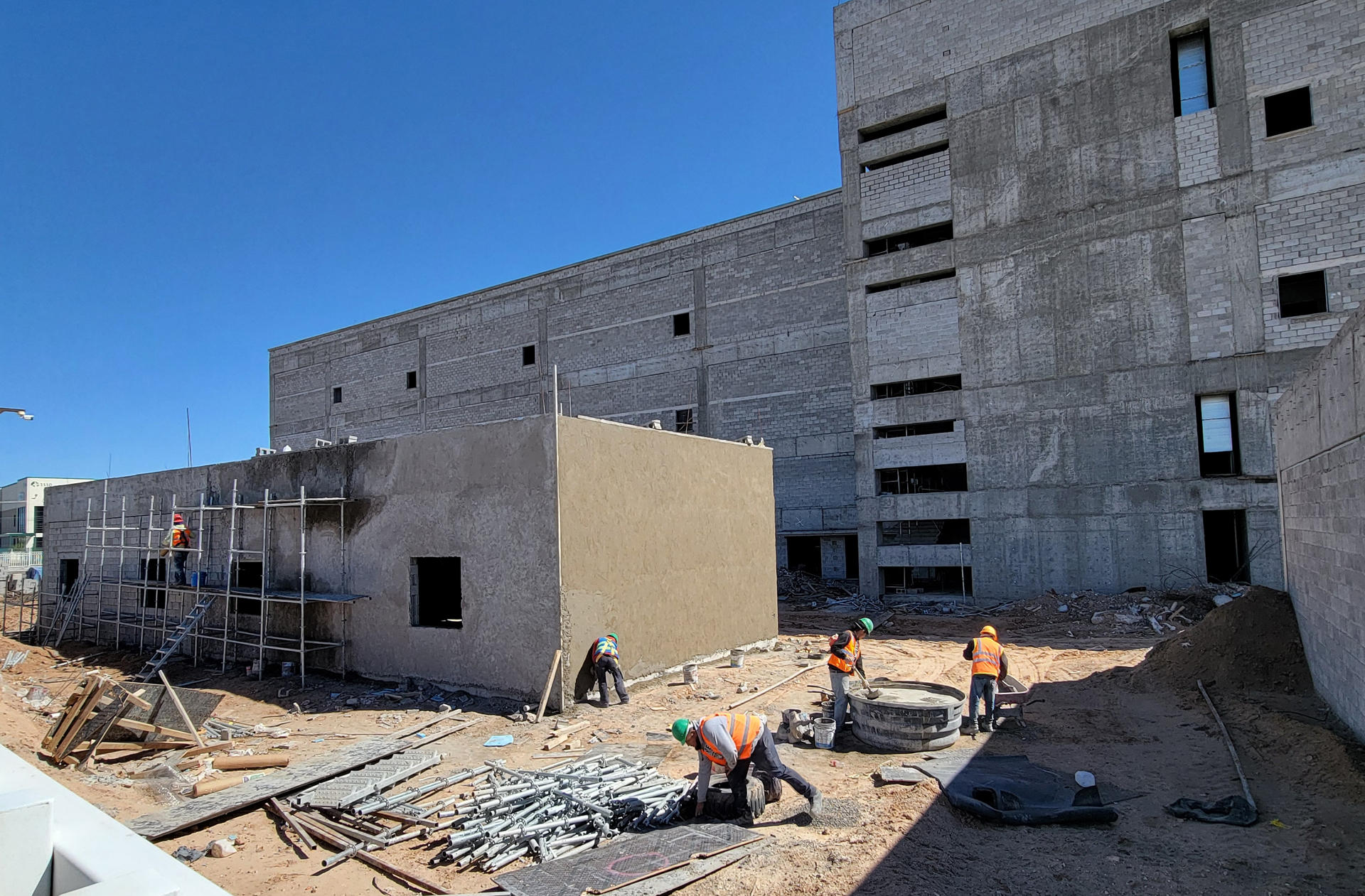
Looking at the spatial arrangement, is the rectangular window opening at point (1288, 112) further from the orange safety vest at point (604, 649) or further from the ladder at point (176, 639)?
the ladder at point (176, 639)

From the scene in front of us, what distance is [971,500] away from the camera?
74.4 feet

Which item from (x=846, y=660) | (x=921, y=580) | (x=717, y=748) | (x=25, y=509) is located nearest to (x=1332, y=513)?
(x=846, y=660)

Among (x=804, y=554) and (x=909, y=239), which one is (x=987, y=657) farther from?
(x=804, y=554)

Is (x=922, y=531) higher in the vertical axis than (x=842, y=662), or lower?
higher

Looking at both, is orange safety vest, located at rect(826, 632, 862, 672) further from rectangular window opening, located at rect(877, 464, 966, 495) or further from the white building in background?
the white building in background

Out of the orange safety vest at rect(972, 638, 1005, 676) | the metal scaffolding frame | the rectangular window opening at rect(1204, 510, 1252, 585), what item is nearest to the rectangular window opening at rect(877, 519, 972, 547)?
the rectangular window opening at rect(1204, 510, 1252, 585)

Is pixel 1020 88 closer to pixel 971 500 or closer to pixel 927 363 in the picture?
pixel 927 363

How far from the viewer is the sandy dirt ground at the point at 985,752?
241 inches

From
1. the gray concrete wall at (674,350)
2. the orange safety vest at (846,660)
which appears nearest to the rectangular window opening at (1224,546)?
the gray concrete wall at (674,350)

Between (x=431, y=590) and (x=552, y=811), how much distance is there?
24.5ft

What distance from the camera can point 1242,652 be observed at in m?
11.6

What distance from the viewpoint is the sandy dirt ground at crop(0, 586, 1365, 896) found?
20.0 feet

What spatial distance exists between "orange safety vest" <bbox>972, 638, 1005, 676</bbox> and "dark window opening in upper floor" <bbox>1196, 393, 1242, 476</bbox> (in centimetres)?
1390

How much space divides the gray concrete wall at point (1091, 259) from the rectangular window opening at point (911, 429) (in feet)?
1.68
